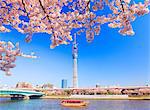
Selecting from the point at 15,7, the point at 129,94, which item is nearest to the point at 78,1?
the point at 15,7

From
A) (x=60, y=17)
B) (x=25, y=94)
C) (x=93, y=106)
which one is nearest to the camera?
(x=60, y=17)

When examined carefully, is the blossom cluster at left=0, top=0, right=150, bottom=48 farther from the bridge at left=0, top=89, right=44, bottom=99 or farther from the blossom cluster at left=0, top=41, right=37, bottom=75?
the bridge at left=0, top=89, right=44, bottom=99

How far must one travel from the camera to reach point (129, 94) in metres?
105

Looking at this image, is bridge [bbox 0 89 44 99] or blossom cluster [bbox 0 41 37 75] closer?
blossom cluster [bbox 0 41 37 75]

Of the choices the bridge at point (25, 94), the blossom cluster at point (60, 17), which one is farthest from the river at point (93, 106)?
Answer: the blossom cluster at point (60, 17)

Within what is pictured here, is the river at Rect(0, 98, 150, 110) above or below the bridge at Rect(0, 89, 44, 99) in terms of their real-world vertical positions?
below

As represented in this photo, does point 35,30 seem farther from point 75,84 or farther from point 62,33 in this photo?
point 75,84

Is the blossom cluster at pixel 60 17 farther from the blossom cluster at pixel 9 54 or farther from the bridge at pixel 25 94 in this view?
the bridge at pixel 25 94

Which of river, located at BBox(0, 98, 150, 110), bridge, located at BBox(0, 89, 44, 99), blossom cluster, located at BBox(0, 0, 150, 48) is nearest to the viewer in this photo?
blossom cluster, located at BBox(0, 0, 150, 48)

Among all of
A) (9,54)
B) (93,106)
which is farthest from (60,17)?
(93,106)

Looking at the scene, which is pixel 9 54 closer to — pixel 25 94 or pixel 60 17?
pixel 60 17

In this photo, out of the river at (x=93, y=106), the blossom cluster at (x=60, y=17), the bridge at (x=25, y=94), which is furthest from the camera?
the bridge at (x=25, y=94)

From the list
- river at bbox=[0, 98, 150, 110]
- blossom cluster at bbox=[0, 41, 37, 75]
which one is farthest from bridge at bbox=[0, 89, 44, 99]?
blossom cluster at bbox=[0, 41, 37, 75]

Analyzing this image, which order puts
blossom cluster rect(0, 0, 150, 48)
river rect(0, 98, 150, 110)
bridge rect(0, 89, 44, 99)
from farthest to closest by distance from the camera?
bridge rect(0, 89, 44, 99) → river rect(0, 98, 150, 110) → blossom cluster rect(0, 0, 150, 48)
